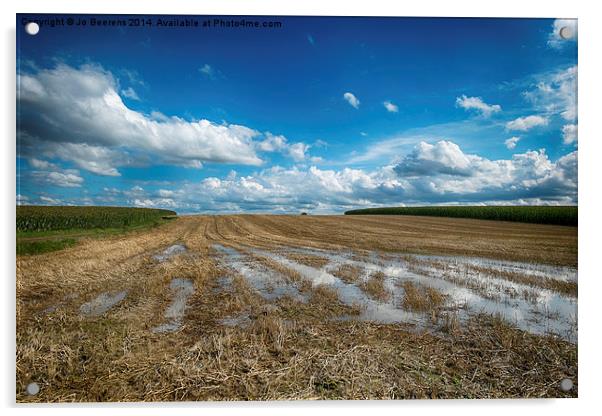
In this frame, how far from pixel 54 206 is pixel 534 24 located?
5.11 meters

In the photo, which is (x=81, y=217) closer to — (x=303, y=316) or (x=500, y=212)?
(x=303, y=316)

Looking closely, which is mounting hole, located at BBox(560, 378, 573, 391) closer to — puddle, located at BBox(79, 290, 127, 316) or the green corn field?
the green corn field

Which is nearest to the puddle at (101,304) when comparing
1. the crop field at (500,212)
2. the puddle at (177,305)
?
the puddle at (177,305)

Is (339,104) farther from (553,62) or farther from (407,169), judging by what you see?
(553,62)

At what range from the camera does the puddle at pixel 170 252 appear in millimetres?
3957

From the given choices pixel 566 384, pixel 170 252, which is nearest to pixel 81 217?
pixel 170 252

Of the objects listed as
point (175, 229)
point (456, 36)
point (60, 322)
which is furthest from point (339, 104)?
point (60, 322)

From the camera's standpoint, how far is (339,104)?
11.0 ft

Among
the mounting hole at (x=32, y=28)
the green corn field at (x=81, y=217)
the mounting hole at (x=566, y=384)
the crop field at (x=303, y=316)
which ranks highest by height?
the mounting hole at (x=32, y=28)

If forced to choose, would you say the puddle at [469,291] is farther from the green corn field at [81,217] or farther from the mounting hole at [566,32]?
the mounting hole at [566,32]

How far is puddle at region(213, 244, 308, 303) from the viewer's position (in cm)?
367

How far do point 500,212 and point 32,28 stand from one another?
17.4 ft

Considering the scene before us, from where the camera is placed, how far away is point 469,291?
3623mm

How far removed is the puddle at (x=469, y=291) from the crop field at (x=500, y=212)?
51 cm
